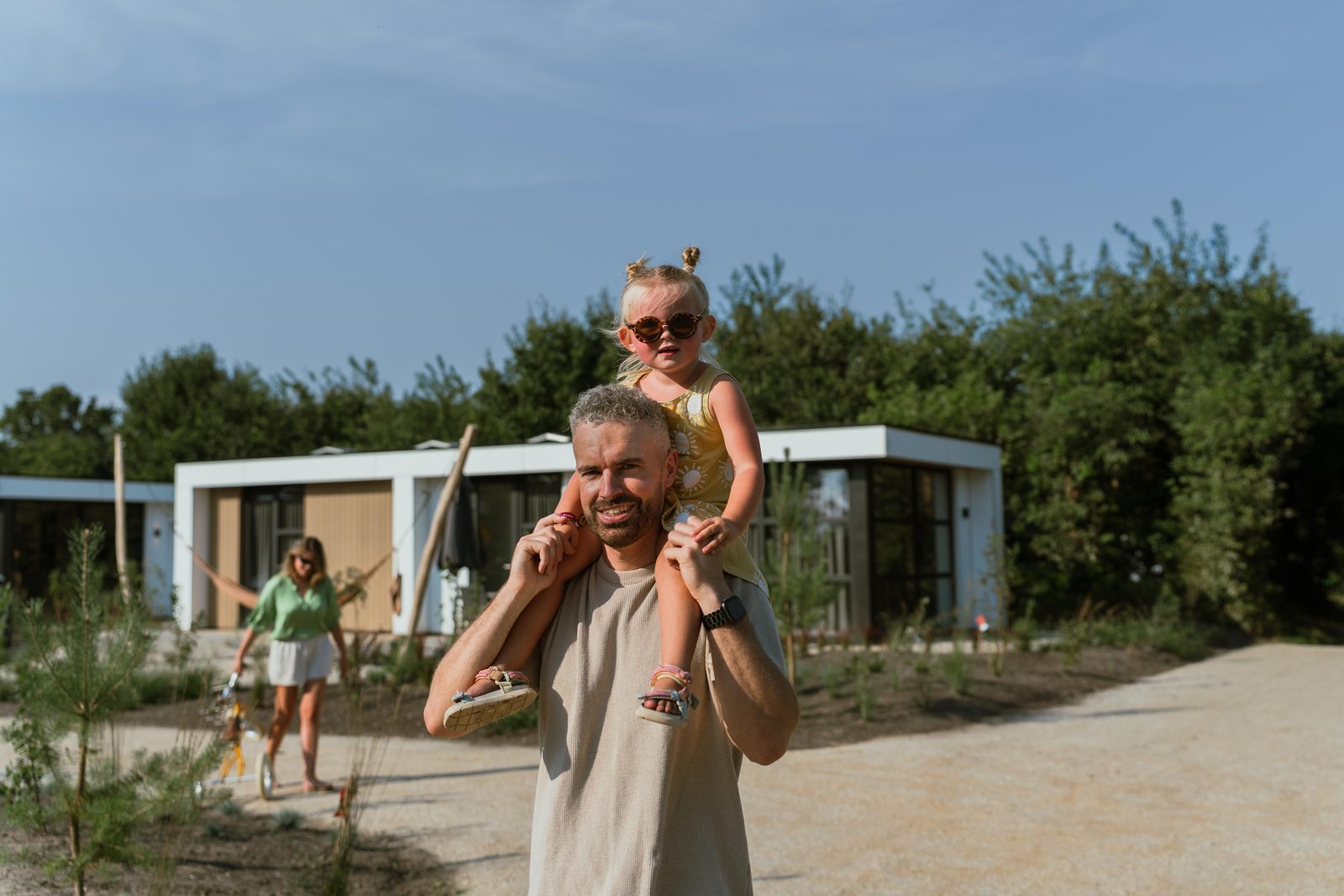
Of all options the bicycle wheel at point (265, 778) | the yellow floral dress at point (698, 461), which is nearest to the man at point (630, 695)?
the yellow floral dress at point (698, 461)

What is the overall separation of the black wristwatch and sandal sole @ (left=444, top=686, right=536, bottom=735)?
38 centimetres

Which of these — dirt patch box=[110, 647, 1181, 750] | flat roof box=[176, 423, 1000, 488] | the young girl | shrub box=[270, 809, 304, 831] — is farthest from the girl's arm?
flat roof box=[176, 423, 1000, 488]

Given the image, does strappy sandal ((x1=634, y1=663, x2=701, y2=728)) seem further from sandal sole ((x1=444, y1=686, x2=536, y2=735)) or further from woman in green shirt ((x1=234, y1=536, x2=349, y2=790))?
woman in green shirt ((x1=234, y1=536, x2=349, y2=790))

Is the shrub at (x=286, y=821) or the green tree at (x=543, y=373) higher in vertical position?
the green tree at (x=543, y=373)

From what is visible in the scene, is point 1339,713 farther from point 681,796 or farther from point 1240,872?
point 681,796

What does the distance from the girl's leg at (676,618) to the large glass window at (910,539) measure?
15.4 m

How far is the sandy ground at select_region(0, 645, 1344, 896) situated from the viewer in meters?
6.14

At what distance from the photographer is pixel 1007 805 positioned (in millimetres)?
7703

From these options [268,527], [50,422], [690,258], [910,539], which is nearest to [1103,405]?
[910,539]

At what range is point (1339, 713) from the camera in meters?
11.7

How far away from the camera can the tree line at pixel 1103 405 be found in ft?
69.2

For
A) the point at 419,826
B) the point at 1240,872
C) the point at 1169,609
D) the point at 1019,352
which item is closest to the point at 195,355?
the point at 1019,352

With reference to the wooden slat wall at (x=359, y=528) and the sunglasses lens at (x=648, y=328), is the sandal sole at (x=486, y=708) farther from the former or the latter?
the wooden slat wall at (x=359, y=528)

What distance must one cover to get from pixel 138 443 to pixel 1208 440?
3393cm
